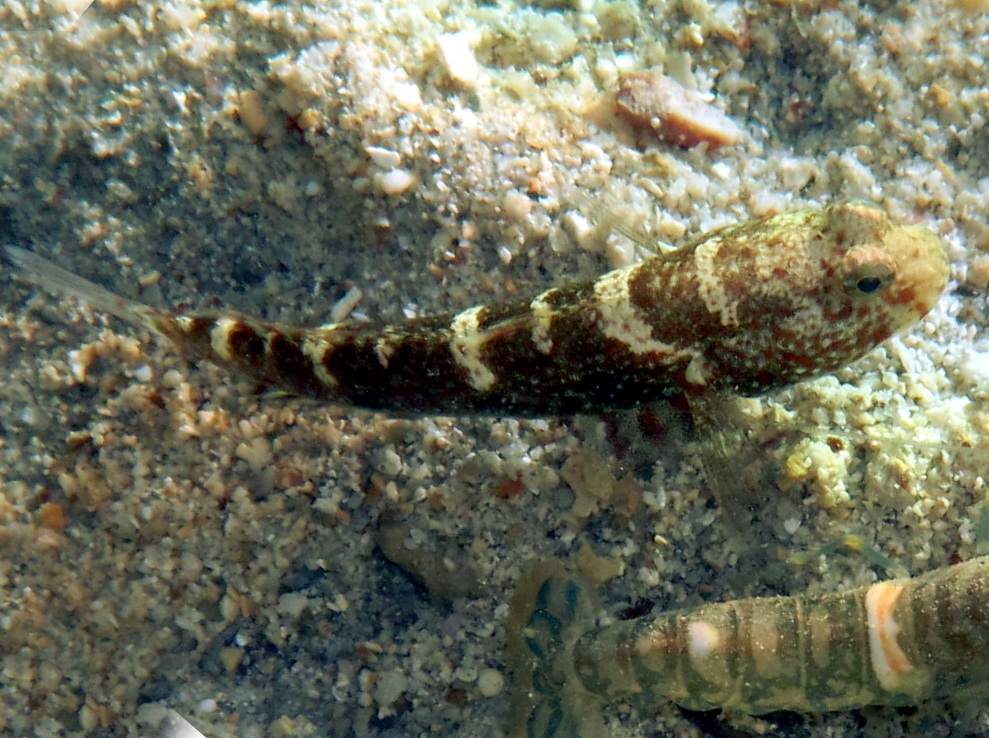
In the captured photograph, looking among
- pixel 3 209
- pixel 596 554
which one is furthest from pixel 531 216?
pixel 3 209

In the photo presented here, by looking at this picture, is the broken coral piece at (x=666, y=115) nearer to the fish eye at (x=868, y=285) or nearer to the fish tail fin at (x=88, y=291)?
the fish eye at (x=868, y=285)

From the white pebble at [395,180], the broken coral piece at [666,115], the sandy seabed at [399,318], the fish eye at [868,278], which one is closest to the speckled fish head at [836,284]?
the fish eye at [868,278]

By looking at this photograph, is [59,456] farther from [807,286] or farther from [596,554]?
[807,286]

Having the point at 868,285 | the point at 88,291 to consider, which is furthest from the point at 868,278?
the point at 88,291

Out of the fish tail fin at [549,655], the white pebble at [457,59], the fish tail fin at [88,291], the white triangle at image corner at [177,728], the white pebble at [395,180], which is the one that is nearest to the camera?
the fish tail fin at [88,291]

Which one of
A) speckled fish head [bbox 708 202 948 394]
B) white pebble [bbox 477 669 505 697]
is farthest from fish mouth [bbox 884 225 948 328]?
white pebble [bbox 477 669 505 697]

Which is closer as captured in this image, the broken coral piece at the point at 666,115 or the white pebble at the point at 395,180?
the white pebble at the point at 395,180

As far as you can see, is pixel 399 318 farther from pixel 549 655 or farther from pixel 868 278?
pixel 868 278
